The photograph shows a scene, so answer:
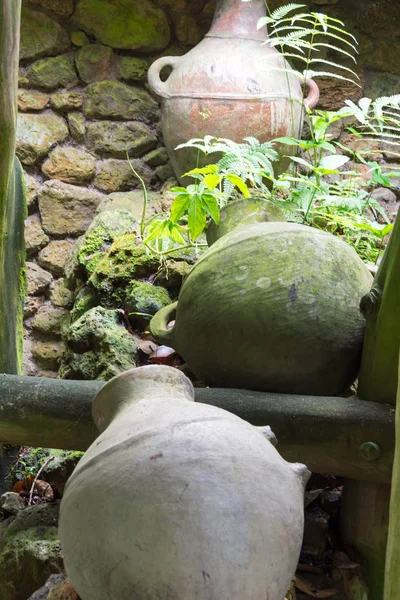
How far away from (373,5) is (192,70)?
2.82 feet

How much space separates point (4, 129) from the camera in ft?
4.24

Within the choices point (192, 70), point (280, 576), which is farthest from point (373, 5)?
point (280, 576)

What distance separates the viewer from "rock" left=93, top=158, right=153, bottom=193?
8.86 ft

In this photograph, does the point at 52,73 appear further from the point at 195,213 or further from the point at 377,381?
the point at 377,381

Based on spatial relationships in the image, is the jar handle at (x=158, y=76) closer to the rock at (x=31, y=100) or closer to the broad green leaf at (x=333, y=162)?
the rock at (x=31, y=100)

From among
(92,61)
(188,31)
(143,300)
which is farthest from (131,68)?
(143,300)

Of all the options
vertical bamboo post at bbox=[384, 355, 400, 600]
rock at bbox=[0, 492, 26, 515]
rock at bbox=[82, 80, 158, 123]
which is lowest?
rock at bbox=[0, 492, 26, 515]

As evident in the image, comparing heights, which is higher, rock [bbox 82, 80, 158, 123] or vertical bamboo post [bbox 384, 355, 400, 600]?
rock [bbox 82, 80, 158, 123]

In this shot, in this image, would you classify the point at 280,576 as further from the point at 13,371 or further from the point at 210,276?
the point at 13,371

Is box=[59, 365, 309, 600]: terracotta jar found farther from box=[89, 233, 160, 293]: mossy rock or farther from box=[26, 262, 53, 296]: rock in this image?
box=[26, 262, 53, 296]: rock

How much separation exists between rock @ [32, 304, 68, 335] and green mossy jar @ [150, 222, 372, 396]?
1.10 metres

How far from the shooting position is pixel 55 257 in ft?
8.51

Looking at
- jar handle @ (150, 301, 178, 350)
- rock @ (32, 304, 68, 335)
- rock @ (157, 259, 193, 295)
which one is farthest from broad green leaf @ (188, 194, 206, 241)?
rock @ (32, 304, 68, 335)

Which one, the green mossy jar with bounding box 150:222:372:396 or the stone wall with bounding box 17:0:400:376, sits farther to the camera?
the stone wall with bounding box 17:0:400:376
